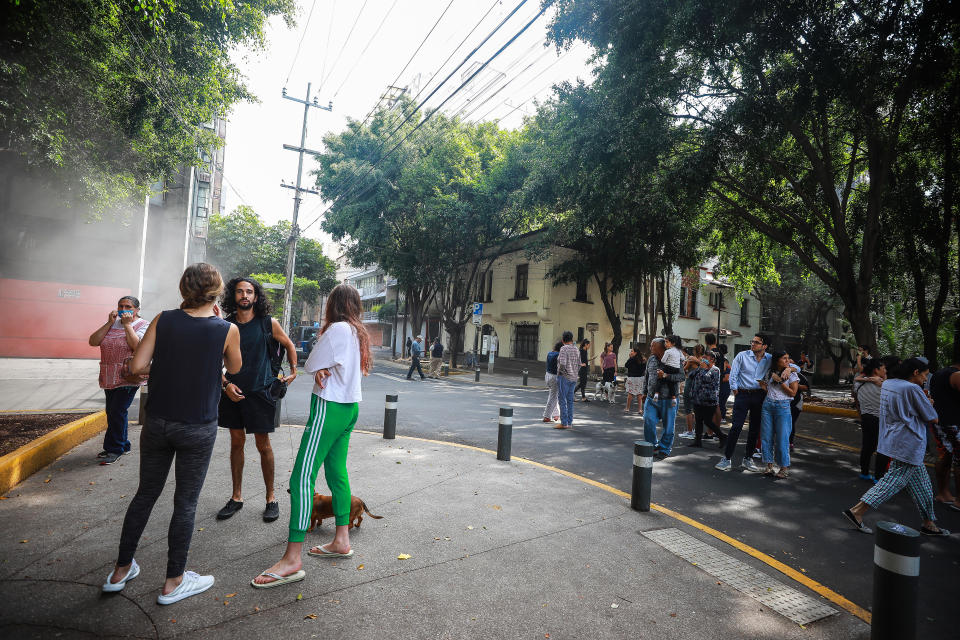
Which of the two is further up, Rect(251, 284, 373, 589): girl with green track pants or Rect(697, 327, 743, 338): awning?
Rect(697, 327, 743, 338): awning

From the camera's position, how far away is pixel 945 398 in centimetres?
566

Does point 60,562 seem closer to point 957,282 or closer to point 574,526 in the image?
point 574,526

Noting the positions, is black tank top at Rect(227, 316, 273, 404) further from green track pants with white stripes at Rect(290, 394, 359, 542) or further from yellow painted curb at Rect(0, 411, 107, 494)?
yellow painted curb at Rect(0, 411, 107, 494)

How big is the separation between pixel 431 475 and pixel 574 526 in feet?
6.12

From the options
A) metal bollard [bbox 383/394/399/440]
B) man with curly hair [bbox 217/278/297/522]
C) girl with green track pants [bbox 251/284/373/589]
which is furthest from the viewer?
metal bollard [bbox 383/394/399/440]

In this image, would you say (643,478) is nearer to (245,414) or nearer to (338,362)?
(338,362)

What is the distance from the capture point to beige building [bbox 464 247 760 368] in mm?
26656

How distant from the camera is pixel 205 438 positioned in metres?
2.79

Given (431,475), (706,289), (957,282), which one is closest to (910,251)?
(957,282)

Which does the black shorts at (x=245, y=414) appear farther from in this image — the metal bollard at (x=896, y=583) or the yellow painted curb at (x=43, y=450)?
the metal bollard at (x=896, y=583)

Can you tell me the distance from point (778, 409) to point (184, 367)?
6.68 meters

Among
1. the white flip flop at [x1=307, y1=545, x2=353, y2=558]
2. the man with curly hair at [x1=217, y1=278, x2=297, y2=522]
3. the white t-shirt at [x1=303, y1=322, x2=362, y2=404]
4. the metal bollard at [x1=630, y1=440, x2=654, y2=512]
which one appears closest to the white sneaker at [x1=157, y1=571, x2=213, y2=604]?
the white flip flop at [x1=307, y1=545, x2=353, y2=558]

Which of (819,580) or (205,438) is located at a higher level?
(205,438)

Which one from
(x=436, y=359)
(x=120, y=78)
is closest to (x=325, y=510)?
(x=120, y=78)
